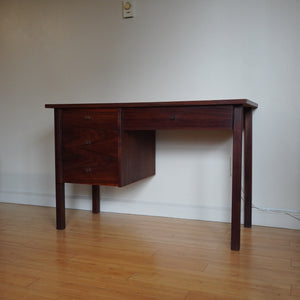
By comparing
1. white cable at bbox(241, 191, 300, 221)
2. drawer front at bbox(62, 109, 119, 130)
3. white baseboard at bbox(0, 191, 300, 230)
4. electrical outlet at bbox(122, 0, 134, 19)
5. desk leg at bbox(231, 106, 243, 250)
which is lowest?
white baseboard at bbox(0, 191, 300, 230)

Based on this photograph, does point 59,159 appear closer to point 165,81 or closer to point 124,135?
point 124,135

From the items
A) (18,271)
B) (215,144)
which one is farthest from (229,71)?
(18,271)

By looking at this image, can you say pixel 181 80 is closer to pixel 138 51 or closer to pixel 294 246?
A: pixel 138 51

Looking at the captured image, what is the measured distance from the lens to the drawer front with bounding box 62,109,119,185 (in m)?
2.11

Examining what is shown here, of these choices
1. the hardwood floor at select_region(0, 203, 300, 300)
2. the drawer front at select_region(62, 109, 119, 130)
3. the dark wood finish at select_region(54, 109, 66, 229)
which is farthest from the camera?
the dark wood finish at select_region(54, 109, 66, 229)

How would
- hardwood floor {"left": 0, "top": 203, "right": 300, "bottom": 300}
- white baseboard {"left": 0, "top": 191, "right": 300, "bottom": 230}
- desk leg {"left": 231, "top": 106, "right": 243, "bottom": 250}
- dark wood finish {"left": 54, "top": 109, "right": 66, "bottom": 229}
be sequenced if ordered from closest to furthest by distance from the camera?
hardwood floor {"left": 0, "top": 203, "right": 300, "bottom": 300}, desk leg {"left": 231, "top": 106, "right": 243, "bottom": 250}, dark wood finish {"left": 54, "top": 109, "right": 66, "bottom": 229}, white baseboard {"left": 0, "top": 191, "right": 300, "bottom": 230}

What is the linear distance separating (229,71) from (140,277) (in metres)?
1.45

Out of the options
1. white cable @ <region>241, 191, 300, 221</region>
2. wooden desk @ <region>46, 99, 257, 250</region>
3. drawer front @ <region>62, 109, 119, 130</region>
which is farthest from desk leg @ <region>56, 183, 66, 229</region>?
white cable @ <region>241, 191, 300, 221</region>

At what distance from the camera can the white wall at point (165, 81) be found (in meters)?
2.30

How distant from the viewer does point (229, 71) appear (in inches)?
94.3

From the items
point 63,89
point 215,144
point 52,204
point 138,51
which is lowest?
point 52,204

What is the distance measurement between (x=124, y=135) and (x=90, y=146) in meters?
0.21

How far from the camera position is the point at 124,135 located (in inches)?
84.0

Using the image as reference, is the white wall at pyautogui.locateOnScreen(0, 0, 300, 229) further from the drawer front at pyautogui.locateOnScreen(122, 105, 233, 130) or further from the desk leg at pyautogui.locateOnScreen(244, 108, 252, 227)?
the drawer front at pyautogui.locateOnScreen(122, 105, 233, 130)
